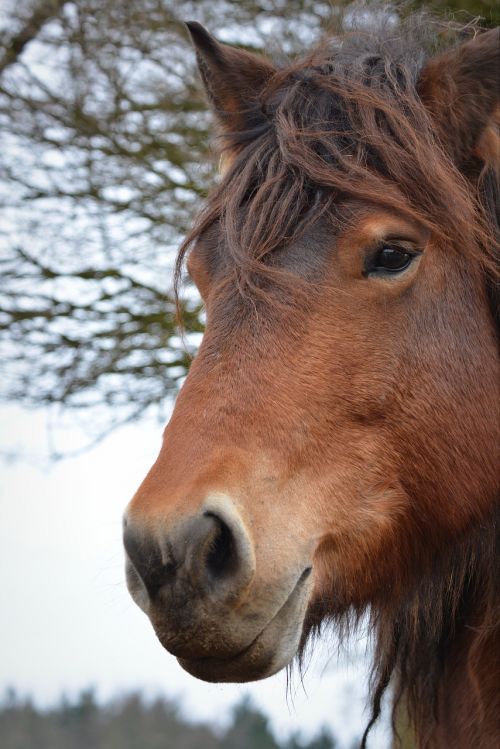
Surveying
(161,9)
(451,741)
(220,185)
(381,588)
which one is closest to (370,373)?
(381,588)

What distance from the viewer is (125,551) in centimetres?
224

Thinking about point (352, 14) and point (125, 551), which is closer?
point (125, 551)

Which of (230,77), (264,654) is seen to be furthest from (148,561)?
(230,77)

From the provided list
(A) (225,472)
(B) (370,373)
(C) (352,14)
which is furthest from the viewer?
(C) (352,14)

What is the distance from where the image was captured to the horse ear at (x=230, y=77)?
3.42m

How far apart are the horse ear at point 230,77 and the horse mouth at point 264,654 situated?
6.42 ft

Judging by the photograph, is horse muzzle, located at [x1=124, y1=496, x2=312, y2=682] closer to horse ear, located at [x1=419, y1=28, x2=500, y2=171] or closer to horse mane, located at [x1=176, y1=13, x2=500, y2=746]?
→ horse mane, located at [x1=176, y1=13, x2=500, y2=746]

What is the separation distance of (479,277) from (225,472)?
4.24ft

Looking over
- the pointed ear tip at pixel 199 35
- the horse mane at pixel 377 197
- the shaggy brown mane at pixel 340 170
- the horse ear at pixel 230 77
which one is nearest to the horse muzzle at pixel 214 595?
the horse mane at pixel 377 197

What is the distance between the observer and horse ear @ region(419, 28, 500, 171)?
2949 mm

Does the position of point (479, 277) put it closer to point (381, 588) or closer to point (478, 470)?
point (478, 470)

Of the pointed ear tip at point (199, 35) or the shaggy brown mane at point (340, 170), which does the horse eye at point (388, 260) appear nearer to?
the shaggy brown mane at point (340, 170)

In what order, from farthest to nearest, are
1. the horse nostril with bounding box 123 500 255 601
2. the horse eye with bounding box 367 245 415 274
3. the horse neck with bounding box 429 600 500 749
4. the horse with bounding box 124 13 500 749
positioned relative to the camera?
the horse neck with bounding box 429 600 500 749
the horse eye with bounding box 367 245 415 274
the horse with bounding box 124 13 500 749
the horse nostril with bounding box 123 500 255 601

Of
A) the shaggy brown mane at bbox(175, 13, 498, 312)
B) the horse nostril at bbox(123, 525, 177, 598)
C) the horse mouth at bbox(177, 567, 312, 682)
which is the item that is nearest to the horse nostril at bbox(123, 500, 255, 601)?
the horse nostril at bbox(123, 525, 177, 598)
